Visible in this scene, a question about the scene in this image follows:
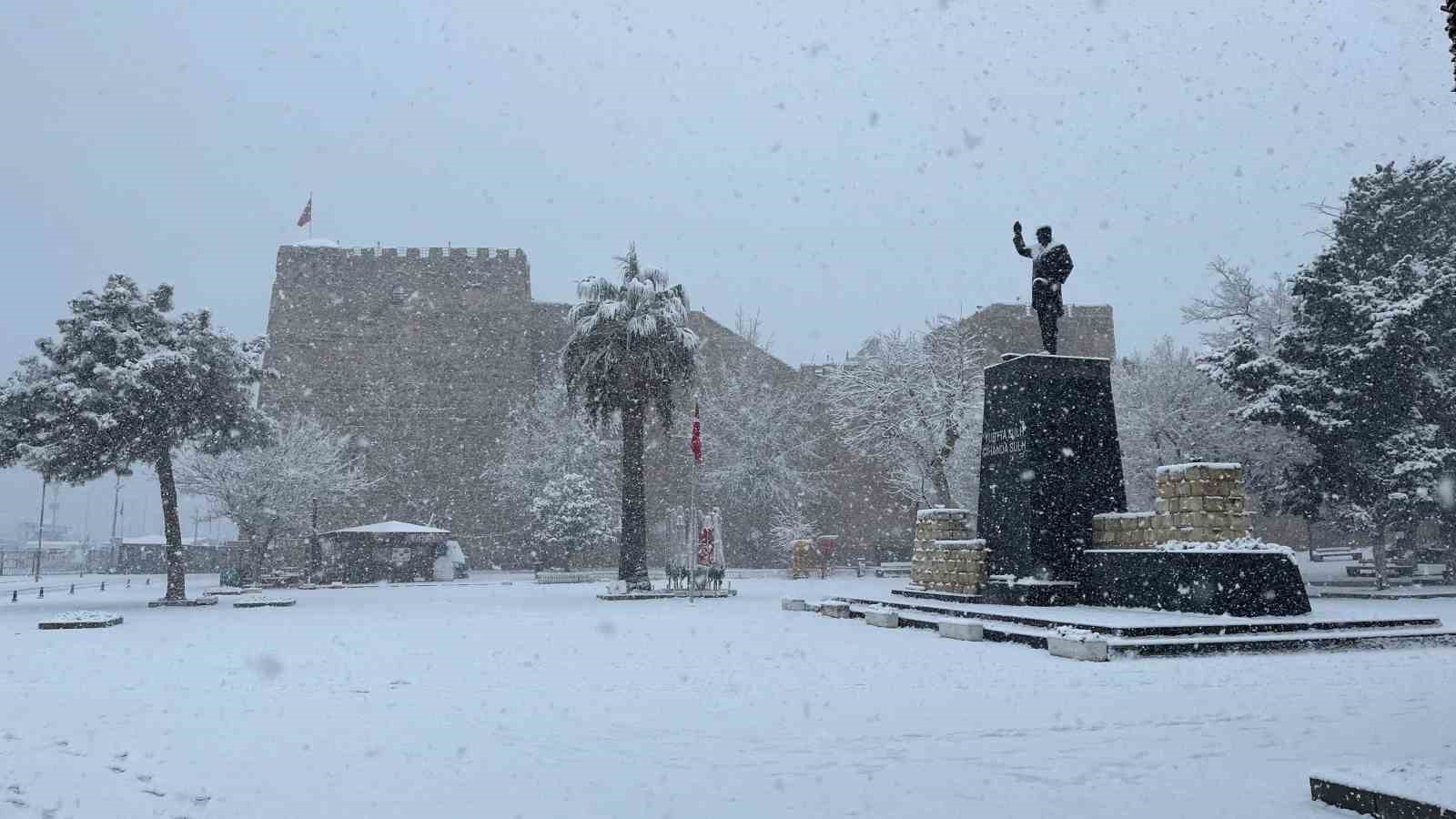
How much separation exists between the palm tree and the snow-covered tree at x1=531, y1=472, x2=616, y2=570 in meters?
9.81

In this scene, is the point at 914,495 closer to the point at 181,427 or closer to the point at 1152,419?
the point at 1152,419

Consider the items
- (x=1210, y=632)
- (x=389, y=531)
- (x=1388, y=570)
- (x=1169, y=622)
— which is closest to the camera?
(x=1210, y=632)

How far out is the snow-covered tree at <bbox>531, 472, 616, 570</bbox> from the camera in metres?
33.0

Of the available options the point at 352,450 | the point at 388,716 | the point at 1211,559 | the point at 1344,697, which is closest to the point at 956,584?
the point at 1211,559

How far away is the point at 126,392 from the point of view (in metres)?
18.2

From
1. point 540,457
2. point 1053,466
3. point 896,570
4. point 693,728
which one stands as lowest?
point 896,570

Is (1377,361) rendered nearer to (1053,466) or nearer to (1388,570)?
(1388,570)

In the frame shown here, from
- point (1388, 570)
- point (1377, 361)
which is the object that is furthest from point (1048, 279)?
point (1388, 570)

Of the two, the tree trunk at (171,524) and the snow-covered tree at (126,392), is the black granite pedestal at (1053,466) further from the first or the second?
the tree trunk at (171,524)

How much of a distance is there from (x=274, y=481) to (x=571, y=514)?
923 cm

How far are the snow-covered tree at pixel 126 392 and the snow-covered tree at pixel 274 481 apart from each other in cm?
739

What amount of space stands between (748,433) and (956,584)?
75.8 ft

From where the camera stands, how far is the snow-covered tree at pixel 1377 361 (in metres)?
19.9

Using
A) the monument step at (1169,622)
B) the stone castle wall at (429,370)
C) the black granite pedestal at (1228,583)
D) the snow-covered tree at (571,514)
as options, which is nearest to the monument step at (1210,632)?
the monument step at (1169,622)
